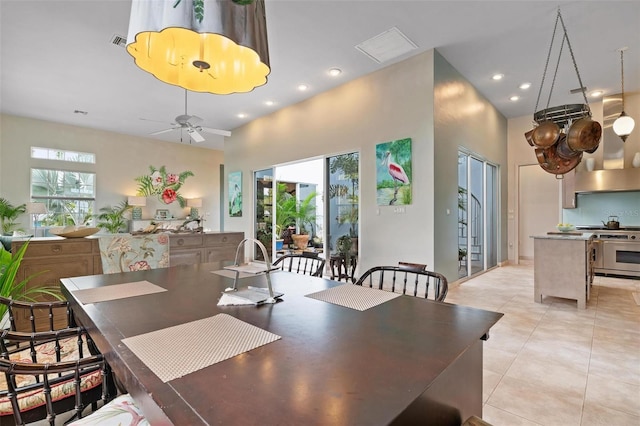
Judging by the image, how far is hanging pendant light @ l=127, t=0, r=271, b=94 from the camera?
1.18m

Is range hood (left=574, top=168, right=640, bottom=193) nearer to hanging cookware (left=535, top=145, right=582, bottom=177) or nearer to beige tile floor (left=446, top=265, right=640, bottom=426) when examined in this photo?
beige tile floor (left=446, top=265, right=640, bottom=426)

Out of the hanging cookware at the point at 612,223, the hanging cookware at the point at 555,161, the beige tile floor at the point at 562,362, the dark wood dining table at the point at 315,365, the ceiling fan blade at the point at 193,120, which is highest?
Answer: the ceiling fan blade at the point at 193,120

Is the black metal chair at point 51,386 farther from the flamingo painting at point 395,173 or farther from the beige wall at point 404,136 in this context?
the flamingo painting at point 395,173

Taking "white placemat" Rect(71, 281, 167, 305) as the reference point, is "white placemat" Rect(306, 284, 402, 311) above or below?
below

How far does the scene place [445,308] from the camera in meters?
1.27

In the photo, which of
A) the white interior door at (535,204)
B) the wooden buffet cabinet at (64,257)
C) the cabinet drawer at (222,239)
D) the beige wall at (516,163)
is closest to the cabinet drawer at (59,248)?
the wooden buffet cabinet at (64,257)

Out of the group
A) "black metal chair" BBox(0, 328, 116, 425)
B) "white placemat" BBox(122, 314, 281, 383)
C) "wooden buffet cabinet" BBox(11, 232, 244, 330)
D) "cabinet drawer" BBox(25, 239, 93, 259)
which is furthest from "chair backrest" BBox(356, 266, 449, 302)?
"cabinet drawer" BBox(25, 239, 93, 259)

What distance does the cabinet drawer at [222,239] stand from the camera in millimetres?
3556

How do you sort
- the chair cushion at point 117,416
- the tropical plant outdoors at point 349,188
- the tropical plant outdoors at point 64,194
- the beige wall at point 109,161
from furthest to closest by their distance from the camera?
1. the tropical plant outdoors at point 64,194
2. the beige wall at point 109,161
3. the tropical plant outdoors at point 349,188
4. the chair cushion at point 117,416

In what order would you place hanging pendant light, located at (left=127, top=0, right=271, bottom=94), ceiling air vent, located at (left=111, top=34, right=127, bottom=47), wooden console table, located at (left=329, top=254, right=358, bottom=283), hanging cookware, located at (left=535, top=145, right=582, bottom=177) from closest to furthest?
hanging pendant light, located at (left=127, top=0, right=271, bottom=94)
wooden console table, located at (left=329, top=254, right=358, bottom=283)
hanging cookware, located at (left=535, top=145, right=582, bottom=177)
ceiling air vent, located at (left=111, top=34, right=127, bottom=47)

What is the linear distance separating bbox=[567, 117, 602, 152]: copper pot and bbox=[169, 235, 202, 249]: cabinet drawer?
3978mm

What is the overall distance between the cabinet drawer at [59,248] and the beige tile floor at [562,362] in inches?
134

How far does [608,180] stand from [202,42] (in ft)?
22.7

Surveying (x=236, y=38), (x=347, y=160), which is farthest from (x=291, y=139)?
(x=236, y=38)
